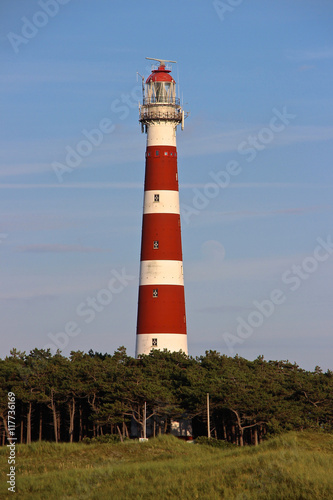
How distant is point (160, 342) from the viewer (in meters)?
63.2

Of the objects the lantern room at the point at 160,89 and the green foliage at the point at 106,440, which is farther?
the lantern room at the point at 160,89

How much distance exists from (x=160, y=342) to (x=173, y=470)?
67.6 feet

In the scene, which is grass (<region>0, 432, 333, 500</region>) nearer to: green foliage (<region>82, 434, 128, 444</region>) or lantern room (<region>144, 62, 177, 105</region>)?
green foliage (<region>82, 434, 128, 444</region>)

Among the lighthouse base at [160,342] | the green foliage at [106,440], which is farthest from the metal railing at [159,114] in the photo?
the green foliage at [106,440]

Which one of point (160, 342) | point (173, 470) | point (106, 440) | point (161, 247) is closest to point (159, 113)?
point (161, 247)

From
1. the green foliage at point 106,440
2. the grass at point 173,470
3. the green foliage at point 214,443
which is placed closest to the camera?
the grass at point 173,470

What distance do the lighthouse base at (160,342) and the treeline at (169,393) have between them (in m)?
0.60

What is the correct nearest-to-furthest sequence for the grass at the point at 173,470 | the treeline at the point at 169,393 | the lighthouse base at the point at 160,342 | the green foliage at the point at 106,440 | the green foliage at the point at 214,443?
the grass at the point at 173,470 → the green foliage at the point at 214,443 → the green foliage at the point at 106,440 → the treeline at the point at 169,393 → the lighthouse base at the point at 160,342

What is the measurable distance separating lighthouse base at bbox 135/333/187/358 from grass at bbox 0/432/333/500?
10.3m

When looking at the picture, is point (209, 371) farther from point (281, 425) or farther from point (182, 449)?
point (182, 449)

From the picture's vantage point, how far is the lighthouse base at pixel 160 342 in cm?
6306

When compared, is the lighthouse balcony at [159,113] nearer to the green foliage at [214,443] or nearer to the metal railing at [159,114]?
the metal railing at [159,114]

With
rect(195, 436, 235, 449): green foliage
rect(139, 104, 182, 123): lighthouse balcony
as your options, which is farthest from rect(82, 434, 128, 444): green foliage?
rect(139, 104, 182, 123): lighthouse balcony

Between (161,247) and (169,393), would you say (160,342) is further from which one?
(161,247)
